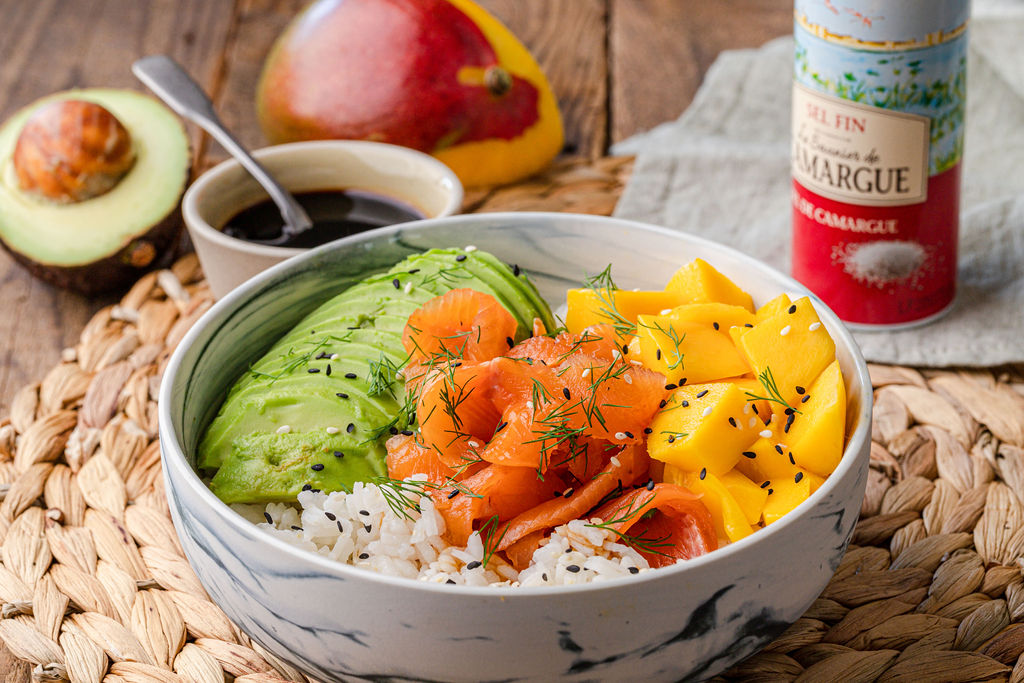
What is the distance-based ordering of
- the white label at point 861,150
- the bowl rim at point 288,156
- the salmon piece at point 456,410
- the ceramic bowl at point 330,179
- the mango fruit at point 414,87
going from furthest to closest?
the mango fruit at point 414,87 → the ceramic bowl at point 330,179 → the bowl rim at point 288,156 → the white label at point 861,150 → the salmon piece at point 456,410

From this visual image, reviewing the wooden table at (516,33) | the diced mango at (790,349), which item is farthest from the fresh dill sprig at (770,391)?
the wooden table at (516,33)

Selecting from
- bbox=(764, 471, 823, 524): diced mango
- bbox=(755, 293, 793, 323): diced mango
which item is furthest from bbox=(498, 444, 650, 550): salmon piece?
bbox=(755, 293, 793, 323): diced mango

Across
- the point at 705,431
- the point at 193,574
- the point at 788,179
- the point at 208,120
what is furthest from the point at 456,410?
the point at 788,179

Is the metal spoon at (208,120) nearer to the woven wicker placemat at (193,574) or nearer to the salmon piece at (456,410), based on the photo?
the woven wicker placemat at (193,574)

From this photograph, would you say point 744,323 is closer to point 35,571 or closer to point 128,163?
point 35,571

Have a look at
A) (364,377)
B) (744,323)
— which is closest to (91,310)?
(364,377)

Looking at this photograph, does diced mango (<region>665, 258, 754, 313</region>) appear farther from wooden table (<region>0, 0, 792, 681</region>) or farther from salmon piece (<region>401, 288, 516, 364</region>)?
wooden table (<region>0, 0, 792, 681</region>)
